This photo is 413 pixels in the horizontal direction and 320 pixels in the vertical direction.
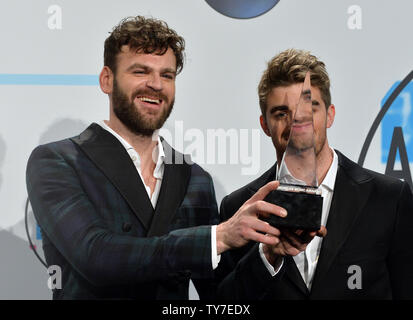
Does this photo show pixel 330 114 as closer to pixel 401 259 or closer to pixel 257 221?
pixel 401 259

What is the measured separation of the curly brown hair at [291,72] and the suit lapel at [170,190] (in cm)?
37

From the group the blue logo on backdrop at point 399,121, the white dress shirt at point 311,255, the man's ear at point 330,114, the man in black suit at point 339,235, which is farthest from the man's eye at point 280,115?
the blue logo on backdrop at point 399,121

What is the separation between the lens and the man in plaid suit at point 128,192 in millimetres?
1647

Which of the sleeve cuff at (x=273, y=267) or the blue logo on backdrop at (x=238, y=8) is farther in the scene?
the blue logo on backdrop at (x=238, y=8)

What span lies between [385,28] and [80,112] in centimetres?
123

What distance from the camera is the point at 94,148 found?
190 cm

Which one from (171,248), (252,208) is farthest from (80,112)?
(252,208)

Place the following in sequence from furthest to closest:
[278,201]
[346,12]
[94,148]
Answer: [346,12] → [94,148] → [278,201]

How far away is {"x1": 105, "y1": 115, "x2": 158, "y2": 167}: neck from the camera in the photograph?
1.94m

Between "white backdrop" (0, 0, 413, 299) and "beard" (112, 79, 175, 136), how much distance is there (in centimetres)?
5

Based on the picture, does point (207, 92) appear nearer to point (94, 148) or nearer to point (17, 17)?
point (94, 148)

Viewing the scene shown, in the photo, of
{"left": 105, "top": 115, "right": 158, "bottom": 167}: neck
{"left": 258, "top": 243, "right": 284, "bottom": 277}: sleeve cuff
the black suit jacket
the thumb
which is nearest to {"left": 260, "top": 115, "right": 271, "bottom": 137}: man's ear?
the black suit jacket

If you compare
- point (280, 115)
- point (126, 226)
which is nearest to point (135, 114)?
point (126, 226)

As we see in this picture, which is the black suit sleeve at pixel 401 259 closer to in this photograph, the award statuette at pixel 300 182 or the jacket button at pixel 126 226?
the award statuette at pixel 300 182
